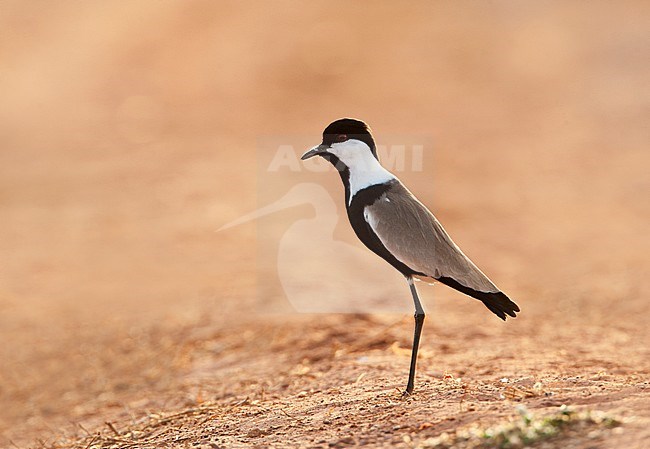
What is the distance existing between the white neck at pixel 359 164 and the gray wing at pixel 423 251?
0.12 metres

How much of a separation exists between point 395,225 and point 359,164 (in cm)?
41

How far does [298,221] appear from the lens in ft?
44.3

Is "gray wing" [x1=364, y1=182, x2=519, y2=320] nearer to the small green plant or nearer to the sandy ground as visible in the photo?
the sandy ground

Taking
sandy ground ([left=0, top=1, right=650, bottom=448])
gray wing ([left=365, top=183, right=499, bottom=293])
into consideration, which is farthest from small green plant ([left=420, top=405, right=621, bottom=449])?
gray wing ([left=365, top=183, right=499, bottom=293])

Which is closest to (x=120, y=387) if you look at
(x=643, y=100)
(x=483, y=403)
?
(x=483, y=403)

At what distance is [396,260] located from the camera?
4723mm

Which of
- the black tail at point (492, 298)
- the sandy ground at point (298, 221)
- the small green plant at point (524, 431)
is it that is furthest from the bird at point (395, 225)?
the small green plant at point (524, 431)

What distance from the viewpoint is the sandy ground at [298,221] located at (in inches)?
234

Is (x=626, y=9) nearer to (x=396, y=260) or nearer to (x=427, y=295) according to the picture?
(x=427, y=295)

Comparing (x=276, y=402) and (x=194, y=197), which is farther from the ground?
(x=194, y=197)

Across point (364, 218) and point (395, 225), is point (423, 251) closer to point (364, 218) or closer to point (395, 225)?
point (395, 225)

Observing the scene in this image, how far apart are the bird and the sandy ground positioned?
0.65 meters

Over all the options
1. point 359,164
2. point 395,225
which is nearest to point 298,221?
point 359,164

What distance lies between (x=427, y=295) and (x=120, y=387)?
394 cm
